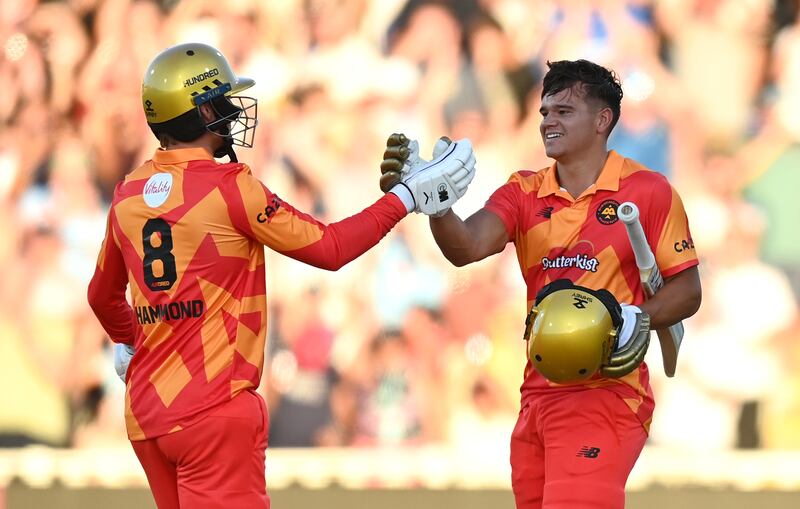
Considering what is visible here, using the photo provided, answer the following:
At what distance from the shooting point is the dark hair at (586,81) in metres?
4.49

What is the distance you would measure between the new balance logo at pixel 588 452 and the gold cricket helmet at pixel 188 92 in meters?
1.37

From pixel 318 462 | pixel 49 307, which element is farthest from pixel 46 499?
pixel 318 462

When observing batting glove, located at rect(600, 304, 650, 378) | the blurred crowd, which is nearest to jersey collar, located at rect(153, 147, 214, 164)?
batting glove, located at rect(600, 304, 650, 378)

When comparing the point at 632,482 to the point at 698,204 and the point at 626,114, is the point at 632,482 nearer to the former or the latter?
the point at 698,204

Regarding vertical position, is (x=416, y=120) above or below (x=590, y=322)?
above

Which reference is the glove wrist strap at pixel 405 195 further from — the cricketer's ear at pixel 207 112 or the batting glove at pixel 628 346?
the batting glove at pixel 628 346

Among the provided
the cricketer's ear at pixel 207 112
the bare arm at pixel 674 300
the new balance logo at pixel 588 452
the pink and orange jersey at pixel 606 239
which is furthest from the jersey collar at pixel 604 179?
the cricketer's ear at pixel 207 112

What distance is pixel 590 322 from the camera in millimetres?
3943

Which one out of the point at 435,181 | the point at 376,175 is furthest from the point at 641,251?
the point at 376,175

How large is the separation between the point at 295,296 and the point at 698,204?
2159 mm

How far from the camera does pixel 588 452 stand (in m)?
4.10

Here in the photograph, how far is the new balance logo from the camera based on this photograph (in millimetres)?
4094

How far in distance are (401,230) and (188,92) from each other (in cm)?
320

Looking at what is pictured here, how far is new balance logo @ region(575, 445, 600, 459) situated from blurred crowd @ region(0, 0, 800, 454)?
9.39 ft
